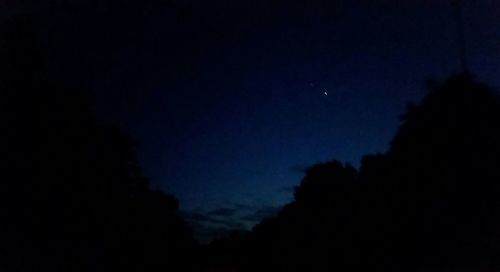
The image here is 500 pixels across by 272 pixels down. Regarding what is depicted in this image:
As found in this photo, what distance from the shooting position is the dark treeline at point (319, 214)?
2058cm

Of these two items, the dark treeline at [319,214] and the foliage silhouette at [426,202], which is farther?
the dark treeline at [319,214]

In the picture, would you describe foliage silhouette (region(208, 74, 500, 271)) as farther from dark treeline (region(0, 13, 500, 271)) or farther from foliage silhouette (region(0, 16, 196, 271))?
foliage silhouette (region(0, 16, 196, 271))

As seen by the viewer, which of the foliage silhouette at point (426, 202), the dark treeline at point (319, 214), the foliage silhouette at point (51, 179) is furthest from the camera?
the foliage silhouette at point (51, 179)

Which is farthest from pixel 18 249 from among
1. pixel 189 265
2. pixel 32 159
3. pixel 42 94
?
pixel 189 265

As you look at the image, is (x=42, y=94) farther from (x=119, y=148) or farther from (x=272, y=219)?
(x=272, y=219)

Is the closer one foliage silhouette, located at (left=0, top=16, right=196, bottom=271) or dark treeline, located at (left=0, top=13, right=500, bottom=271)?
dark treeline, located at (left=0, top=13, right=500, bottom=271)

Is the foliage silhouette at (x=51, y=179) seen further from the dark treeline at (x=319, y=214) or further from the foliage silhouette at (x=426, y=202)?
the foliage silhouette at (x=426, y=202)

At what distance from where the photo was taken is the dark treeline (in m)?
20.6

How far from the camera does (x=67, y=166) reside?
77.4 ft

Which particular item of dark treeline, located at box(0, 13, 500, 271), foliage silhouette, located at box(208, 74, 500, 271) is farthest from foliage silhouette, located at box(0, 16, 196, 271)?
foliage silhouette, located at box(208, 74, 500, 271)

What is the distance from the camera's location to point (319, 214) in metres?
27.8

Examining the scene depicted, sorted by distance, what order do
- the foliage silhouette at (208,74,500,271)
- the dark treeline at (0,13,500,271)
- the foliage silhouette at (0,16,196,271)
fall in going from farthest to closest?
1. the foliage silhouette at (0,16,196,271)
2. the dark treeline at (0,13,500,271)
3. the foliage silhouette at (208,74,500,271)

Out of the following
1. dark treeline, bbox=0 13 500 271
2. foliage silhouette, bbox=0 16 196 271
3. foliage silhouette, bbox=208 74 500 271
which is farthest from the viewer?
foliage silhouette, bbox=0 16 196 271

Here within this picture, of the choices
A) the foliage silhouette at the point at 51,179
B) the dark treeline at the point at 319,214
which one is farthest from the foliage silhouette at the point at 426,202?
the foliage silhouette at the point at 51,179
